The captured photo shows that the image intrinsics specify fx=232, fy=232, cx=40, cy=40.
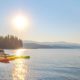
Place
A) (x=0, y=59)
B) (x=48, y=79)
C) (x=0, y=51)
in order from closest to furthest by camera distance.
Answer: (x=48, y=79)
(x=0, y=59)
(x=0, y=51)

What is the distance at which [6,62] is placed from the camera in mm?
76438

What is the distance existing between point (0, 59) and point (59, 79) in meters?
33.9

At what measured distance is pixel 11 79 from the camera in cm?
4638

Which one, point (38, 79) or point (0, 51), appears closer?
point (38, 79)

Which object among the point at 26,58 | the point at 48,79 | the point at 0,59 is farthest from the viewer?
the point at 26,58

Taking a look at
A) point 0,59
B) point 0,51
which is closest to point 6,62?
point 0,59

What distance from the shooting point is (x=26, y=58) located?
10662 centimetres

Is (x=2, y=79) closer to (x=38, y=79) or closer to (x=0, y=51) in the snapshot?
(x=38, y=79)

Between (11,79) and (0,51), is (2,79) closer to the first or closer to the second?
(11,79)

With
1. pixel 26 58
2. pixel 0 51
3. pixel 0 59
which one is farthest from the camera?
pixel 26 58

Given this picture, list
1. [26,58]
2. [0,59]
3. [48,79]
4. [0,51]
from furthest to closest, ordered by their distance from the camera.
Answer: [26,58], [0,51], [0,59], [48,79]

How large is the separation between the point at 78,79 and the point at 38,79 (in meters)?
7.90

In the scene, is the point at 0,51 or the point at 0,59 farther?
the point at 0,51

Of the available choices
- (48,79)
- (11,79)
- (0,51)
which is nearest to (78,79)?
(48,79)
